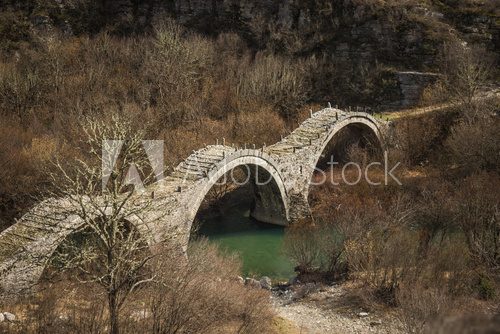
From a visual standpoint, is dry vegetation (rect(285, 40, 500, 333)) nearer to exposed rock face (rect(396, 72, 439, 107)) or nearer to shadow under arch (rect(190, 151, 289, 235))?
shadow under arch (rect(190, 151, 289, 235))

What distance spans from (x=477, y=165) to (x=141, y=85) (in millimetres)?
23698

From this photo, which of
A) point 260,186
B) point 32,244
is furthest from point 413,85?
point 32,244

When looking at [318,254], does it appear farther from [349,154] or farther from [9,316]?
[349,154]

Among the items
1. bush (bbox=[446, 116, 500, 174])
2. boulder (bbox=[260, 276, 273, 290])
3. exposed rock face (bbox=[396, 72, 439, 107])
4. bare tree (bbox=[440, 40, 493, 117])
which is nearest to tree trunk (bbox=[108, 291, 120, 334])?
boulder (bbox=[260, 276, 273, 290])

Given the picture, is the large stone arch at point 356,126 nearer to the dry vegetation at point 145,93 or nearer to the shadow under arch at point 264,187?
the shadow under arch at point 264,187

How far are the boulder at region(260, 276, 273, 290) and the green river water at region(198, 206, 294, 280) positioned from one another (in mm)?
1397

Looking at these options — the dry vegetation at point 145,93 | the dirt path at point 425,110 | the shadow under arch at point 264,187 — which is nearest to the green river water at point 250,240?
the shadow under arch at point 264,187

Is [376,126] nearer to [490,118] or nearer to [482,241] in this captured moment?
[490,118]

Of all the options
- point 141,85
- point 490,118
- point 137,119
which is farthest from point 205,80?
point 490,118

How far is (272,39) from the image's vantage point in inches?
2012

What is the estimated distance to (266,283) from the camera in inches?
881

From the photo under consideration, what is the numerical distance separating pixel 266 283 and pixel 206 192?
4957 mm

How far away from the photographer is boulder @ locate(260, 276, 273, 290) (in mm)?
22005

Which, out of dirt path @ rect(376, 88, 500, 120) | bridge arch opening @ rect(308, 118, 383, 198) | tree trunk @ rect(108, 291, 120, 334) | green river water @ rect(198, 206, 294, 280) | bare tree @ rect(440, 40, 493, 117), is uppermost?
bare tree @ rect(440, 40, 493, 117)
